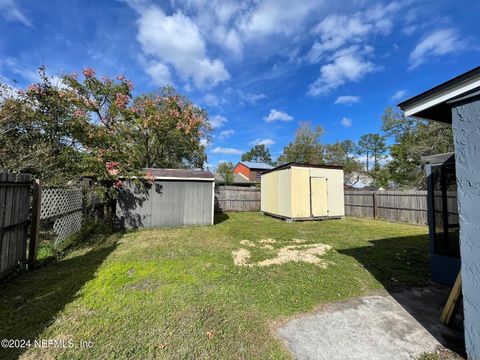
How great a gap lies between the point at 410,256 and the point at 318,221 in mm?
5179

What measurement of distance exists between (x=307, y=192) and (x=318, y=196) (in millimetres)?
704

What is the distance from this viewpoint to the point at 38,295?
2885 millimetres

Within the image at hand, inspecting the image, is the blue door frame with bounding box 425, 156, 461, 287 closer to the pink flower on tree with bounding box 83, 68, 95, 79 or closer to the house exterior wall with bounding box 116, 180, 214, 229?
the house exterior wall with bounding box 116, 180, 214, 229

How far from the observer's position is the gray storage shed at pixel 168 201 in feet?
24.9

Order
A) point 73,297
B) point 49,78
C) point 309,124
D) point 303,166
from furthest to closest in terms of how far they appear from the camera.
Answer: point 309,124 → point 303,166 → point 49,78 → point 73,297

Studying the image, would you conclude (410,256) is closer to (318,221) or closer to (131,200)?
(318,221)

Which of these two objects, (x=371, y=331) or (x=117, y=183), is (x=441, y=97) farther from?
(x=117, y=183)

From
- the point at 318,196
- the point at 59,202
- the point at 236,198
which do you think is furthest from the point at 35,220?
the point at 236,198

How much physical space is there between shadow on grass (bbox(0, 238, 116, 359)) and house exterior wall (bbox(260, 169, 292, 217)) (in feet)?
25.2

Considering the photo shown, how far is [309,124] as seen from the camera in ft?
87.3

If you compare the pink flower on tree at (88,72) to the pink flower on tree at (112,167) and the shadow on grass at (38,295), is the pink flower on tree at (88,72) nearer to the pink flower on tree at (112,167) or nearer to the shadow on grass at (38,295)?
the pink flower on tree at (112,167)

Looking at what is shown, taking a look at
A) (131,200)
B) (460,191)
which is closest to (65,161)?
(131,200)

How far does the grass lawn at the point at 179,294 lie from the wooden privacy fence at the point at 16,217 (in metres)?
0.38

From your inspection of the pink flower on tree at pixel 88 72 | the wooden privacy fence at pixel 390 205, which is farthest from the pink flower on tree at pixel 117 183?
the wooden privacy fence at pixel 390 205
